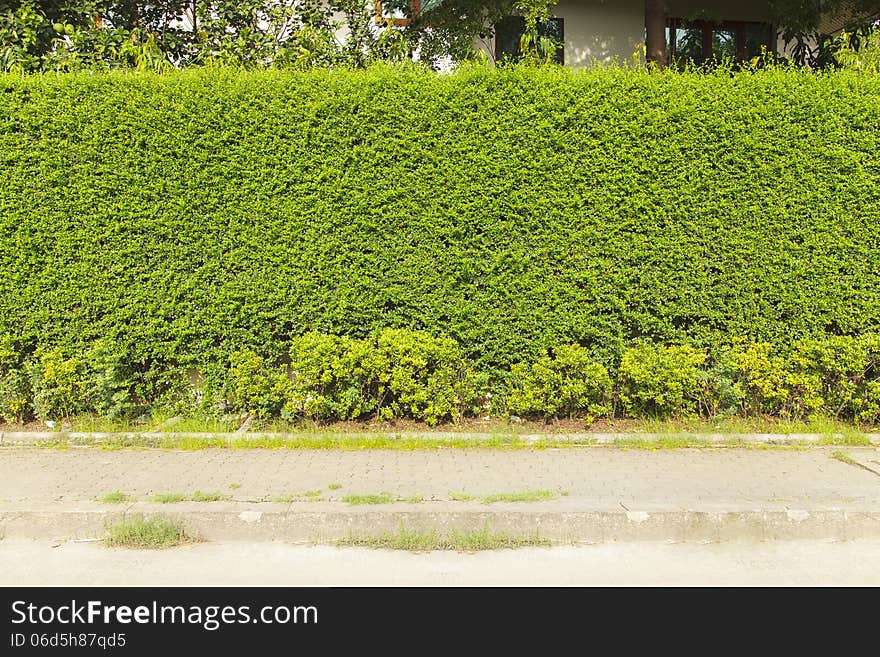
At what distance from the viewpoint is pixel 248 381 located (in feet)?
21.3

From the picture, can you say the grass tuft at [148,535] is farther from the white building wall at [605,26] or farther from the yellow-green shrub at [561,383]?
the white building wall at [605,26]

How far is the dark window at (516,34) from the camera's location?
11055mm

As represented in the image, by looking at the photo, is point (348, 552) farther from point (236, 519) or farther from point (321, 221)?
point (321, 221)

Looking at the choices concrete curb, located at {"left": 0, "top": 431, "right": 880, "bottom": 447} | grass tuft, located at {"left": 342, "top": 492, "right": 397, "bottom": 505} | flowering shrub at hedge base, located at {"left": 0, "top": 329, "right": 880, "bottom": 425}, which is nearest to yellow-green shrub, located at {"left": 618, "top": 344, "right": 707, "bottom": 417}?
flowering shrub at hedge base, located at {"left": 0, "top": 329, "right": 880, "bottom": 425}

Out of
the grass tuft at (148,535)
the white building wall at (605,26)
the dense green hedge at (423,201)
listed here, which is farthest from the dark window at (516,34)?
the grass tuft at (148,535)

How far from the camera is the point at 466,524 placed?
174 inches

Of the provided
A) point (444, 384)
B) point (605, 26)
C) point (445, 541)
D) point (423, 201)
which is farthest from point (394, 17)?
point (445, 541)

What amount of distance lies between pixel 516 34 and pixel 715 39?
361 centimetres

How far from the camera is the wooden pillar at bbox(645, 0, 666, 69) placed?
33.2 feet

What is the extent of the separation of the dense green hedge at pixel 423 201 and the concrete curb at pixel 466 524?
2.40 meters

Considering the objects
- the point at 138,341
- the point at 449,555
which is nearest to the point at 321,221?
the point at 138,341

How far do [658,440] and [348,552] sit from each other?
322 cm

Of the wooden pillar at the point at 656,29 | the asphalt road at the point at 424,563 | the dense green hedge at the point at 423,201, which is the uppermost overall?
the wooden pillar at the point at 656,29

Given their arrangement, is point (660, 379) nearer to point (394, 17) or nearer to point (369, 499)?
point (369, 499)
